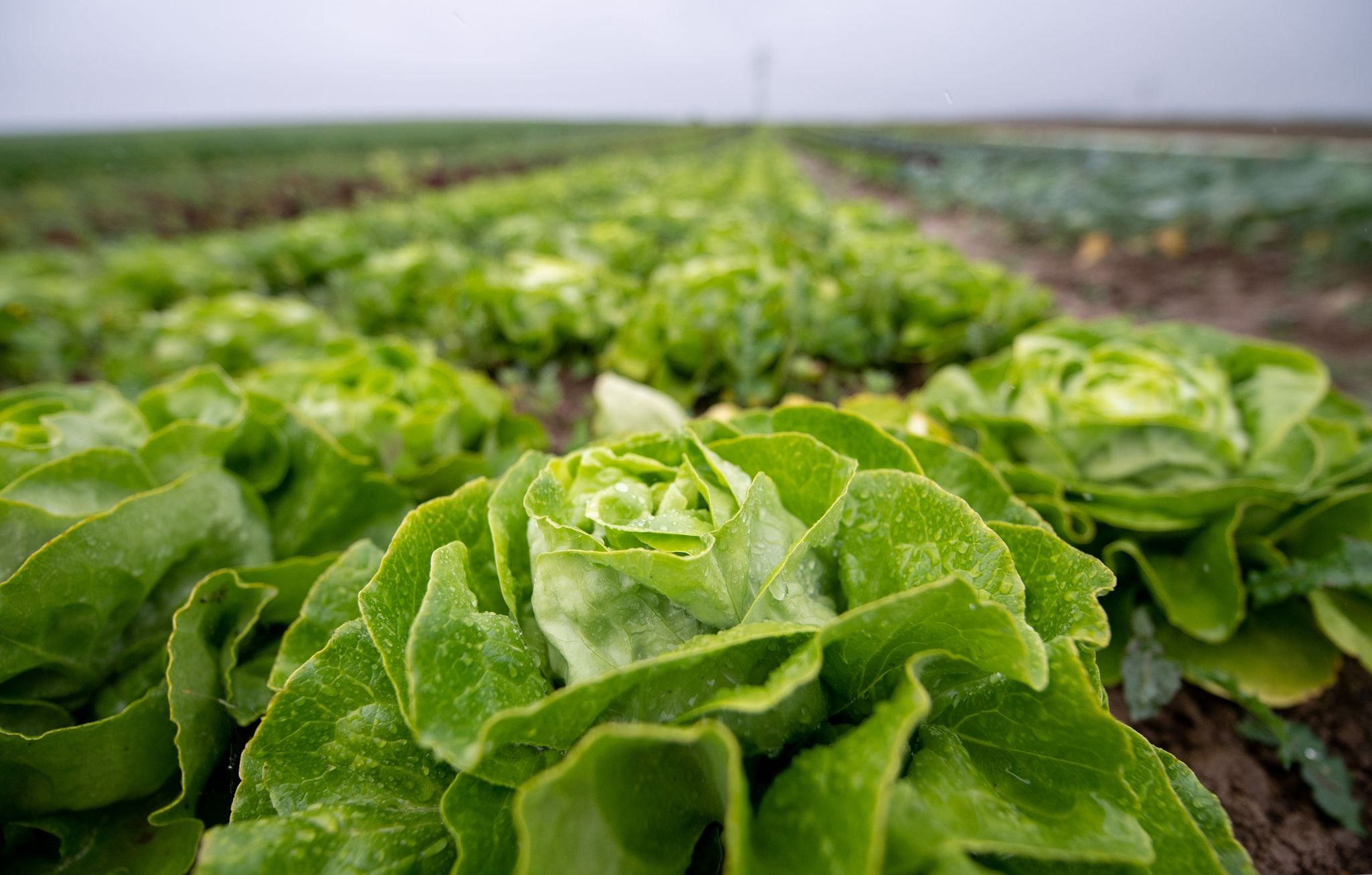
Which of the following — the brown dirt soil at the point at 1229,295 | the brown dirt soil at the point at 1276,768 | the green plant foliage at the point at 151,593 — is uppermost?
the green plant foliage at the point at 151,593

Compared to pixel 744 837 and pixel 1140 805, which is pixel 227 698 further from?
pixel 1140 805

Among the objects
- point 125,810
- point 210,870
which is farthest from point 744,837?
point 125,810

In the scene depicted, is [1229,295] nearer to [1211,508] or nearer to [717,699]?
[1211,508]

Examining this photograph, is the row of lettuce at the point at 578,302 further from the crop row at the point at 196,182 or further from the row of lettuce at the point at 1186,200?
the row of lettuce at the point at 1186,200

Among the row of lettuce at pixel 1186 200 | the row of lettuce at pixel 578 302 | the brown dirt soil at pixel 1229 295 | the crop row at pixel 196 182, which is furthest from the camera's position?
the crop row at pixel 196 182

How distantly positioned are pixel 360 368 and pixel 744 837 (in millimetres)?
2175

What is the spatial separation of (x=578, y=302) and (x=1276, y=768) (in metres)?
3.27

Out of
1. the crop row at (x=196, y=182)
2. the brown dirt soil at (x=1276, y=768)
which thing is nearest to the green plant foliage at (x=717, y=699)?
the brown dirt soil at (x=1276, y=768)

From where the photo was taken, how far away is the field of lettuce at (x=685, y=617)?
83 cm

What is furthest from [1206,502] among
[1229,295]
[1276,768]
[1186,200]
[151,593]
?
[1186,200]

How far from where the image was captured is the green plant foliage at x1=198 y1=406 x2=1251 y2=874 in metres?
0.78

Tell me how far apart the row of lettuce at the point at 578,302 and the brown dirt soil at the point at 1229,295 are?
2.63 m

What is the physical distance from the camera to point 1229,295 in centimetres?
639

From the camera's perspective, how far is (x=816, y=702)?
38.5 inches
